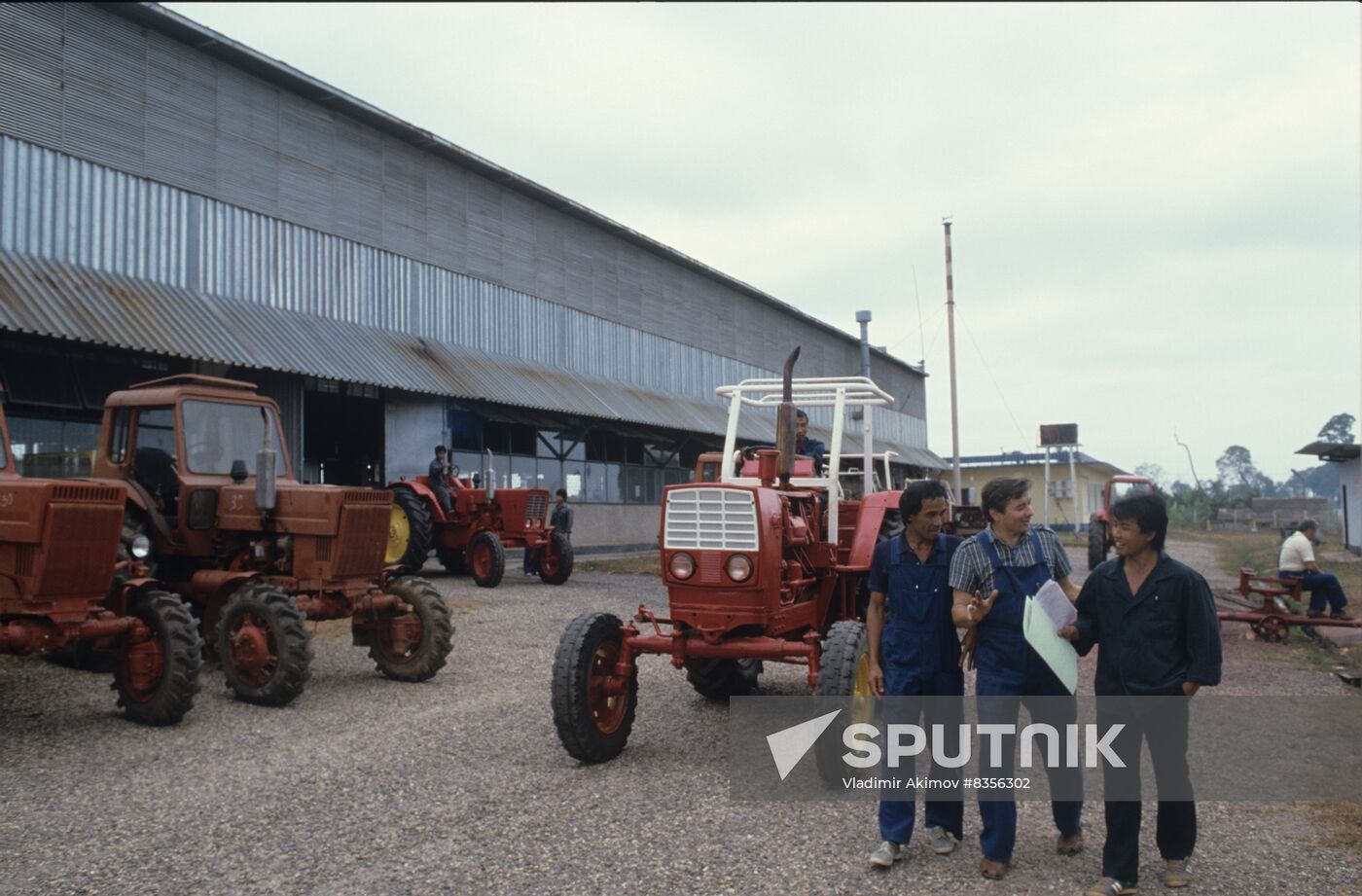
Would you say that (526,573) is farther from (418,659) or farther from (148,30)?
(148,30)

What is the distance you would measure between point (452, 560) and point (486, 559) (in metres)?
1.59

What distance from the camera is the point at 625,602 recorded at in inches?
554

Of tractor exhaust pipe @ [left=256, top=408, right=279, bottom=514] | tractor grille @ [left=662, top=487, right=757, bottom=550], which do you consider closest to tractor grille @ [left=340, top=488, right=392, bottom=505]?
tractor exhaust pipe @ [left=256, top=408, right=279, bottom=514]

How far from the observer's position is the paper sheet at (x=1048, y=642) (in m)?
3.99

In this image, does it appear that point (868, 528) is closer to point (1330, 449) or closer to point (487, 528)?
point (487, 528)

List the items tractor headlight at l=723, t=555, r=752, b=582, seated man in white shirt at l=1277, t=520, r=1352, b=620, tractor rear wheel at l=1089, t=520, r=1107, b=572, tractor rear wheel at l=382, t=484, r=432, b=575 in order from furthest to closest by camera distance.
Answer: tractor rear wheel at l=1089, t=520, r=1107, b=572
tractor rear wheel at l=382, t=484, r=432, b=575
seated man in white shirt at l=1277, t=520, r=1352, b=620
tractor headlight at l=723, t=555, r=752, b=582

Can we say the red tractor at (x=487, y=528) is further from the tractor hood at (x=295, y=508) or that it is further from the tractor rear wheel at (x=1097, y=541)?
the tractor rear wheel at (x=1097, y=541)

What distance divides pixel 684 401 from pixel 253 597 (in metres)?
21.1

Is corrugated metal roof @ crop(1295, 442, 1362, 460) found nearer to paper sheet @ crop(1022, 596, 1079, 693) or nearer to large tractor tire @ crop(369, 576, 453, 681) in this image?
large tractor tire @ crop(369, 576, 453, 681)

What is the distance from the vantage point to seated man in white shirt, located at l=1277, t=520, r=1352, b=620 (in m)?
10.6

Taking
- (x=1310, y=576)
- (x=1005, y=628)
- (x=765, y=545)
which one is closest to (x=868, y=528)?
(x=765, y=545)

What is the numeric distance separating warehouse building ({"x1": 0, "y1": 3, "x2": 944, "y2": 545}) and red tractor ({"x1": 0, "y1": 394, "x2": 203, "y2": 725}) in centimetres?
612

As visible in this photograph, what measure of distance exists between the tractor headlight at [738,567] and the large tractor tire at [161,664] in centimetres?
367

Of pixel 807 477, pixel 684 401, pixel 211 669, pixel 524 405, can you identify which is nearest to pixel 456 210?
pixel 524 405
